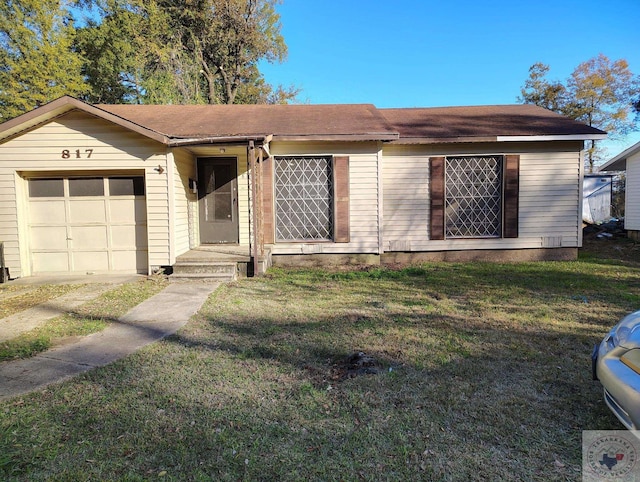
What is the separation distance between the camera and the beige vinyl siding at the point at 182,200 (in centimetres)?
772

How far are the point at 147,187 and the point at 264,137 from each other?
8.01ft

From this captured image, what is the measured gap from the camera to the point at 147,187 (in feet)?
24.6

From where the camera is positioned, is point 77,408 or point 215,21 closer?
point 77,408

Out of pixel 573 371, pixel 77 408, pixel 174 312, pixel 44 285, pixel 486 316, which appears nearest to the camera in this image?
pixel 77 408

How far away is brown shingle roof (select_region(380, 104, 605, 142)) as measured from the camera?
884 centimetres

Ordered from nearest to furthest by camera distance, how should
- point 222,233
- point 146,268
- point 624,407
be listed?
point 624,407
point 146,268
point 222,233

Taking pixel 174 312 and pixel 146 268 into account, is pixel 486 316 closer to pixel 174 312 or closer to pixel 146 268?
pixel 174 312

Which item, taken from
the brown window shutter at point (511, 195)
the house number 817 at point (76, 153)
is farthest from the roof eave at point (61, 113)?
the brown window shutter at point (511, 195)

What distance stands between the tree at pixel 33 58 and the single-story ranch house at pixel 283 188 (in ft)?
47.1

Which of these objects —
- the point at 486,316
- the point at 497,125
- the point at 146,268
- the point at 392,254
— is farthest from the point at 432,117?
the point at 146,268

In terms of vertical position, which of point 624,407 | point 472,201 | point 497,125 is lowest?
point 624,407

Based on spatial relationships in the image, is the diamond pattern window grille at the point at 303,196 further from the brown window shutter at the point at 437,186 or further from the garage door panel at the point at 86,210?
the garage door panel at the point at 86,210

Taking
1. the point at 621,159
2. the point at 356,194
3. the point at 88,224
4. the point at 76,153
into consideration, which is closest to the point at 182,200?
the point at 88,224

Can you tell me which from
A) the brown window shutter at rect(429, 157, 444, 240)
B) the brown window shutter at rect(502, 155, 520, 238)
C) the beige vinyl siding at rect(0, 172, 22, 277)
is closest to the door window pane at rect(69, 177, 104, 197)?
the beige vinyl siding at rect(0, 172, 22, 277)
